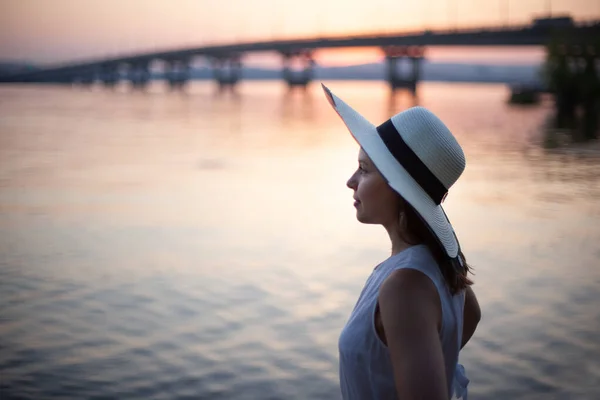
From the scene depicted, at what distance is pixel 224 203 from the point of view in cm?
1448

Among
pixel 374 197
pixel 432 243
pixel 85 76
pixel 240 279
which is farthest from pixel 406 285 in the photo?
pixel 85 76

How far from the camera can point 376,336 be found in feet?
7.22

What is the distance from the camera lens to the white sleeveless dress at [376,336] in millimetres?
2211

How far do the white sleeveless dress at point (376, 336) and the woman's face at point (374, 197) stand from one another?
17 centimetres

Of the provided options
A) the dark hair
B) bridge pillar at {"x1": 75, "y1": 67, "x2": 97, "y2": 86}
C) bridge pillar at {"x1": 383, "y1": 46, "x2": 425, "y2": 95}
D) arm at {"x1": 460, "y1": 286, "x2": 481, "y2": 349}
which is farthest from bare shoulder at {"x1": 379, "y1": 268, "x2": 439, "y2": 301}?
bridge pillar at {"x1": 75, "y1": 67, "x2": 97, "y2": 86}

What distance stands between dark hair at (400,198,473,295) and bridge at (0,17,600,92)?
59.1m

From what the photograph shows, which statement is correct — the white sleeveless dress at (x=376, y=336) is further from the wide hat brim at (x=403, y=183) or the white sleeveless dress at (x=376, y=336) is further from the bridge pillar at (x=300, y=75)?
the bridge pillar at (x=300, y=75)

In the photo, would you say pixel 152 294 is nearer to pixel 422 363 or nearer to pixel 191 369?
pixel 191 369

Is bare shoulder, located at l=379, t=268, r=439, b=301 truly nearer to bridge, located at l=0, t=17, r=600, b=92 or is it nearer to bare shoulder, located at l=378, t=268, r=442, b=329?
bare shoulder, located at l=378, t=268, r=442, b=329

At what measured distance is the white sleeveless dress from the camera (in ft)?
7.25

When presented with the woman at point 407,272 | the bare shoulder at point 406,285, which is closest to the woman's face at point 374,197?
the woman at point 407,272

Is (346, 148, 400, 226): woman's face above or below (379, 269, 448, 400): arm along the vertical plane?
above

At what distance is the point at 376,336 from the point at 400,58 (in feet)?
425

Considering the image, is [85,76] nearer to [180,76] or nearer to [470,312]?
[180,76]
